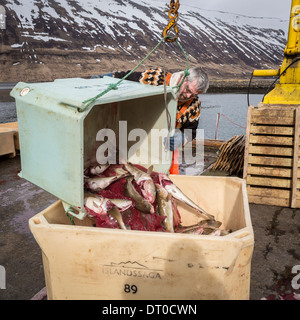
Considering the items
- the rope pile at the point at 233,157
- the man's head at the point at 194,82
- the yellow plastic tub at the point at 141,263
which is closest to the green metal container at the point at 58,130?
the yellow plastic tub at the point at 141,263

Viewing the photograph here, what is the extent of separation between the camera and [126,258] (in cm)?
158

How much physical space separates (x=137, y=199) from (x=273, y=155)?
3.27 metres

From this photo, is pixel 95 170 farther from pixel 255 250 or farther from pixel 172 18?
pixel 255 250

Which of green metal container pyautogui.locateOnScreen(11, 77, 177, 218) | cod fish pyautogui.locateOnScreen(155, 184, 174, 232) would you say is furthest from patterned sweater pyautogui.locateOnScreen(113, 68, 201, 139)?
cod fish pyautogui.locateOnScreen(155, 184, 174, 232)

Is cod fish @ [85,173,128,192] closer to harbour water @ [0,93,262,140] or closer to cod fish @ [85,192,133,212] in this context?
cod fish @ [85,192,133,212]

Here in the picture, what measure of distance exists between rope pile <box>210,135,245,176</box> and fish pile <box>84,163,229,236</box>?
415 cm

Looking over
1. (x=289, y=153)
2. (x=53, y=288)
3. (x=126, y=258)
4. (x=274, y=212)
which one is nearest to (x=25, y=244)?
(x=53, y=288)

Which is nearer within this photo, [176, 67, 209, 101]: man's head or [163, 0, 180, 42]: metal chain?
[163, 0, 180, 42]: metal chain

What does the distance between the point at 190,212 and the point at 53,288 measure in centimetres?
146

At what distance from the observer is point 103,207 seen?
190cm

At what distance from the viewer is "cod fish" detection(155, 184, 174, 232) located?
2328 mm

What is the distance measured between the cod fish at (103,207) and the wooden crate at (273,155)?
11.0ft

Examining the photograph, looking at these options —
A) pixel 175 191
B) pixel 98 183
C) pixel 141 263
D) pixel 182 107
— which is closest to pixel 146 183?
pixel 175 191

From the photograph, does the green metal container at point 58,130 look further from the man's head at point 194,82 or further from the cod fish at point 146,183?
the man's head at point 194,82
